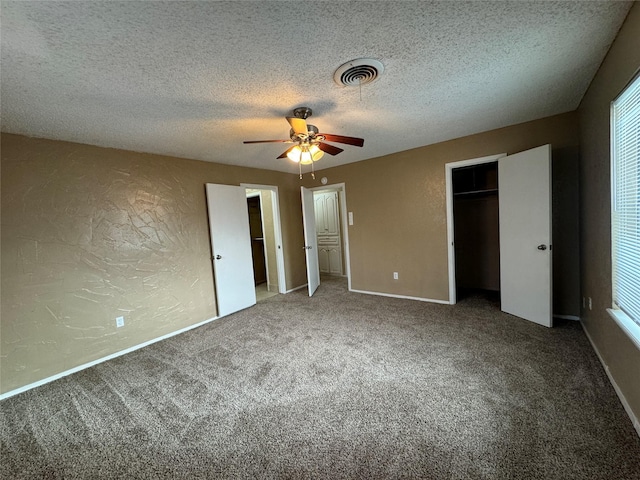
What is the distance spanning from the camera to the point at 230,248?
399 centimetres

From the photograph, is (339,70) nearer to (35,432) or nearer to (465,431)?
(465,431)

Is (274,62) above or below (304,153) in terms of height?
above

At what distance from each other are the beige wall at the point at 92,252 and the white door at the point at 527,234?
389 cm

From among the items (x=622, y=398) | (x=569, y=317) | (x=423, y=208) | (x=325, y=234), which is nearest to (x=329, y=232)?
(x=325, y=234)

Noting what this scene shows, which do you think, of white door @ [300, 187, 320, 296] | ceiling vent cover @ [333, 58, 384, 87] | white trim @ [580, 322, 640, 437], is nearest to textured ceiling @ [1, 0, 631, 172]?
ceiling vent cover @ [333, 58, 384, 87]

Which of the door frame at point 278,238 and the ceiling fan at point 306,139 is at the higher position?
the ceiling fan at point 306,139

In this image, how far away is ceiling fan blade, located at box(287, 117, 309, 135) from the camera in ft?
7.02

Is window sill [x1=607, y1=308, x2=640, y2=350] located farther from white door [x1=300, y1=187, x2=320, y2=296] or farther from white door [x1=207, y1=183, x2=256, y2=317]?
white door [x1=207, y1=183, x2=256, y2=317]

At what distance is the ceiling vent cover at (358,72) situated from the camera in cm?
165

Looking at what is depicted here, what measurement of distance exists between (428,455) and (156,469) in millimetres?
1504

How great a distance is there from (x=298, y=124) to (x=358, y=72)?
62 centimetres

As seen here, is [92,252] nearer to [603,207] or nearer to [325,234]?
[325,234]

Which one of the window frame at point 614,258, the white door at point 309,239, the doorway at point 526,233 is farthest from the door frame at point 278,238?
the window frame at point 614,258

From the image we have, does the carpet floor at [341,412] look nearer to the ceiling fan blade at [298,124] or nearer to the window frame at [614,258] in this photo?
the window frame at [614,258]
